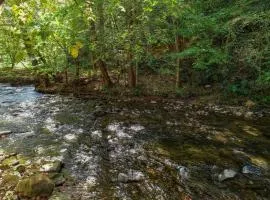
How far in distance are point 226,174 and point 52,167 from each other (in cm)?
401

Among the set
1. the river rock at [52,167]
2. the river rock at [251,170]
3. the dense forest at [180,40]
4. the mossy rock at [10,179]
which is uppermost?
the dense forest at [180,40]

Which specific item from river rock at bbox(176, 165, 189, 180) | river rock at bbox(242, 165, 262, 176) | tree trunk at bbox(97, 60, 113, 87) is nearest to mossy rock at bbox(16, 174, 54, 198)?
river rock at bbox(176, 165, 189, 180)

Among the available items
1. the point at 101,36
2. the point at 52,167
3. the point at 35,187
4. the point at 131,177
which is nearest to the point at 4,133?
the point at 52,167

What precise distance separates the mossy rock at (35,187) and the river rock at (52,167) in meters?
0.88

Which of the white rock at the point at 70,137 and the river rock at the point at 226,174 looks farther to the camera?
the white rock at the point at 70,137

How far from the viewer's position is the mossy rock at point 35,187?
6.36m

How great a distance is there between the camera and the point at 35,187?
6.41 metres

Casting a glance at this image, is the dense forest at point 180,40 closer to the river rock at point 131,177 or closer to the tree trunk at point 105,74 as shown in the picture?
the tree trunk at point 105,74

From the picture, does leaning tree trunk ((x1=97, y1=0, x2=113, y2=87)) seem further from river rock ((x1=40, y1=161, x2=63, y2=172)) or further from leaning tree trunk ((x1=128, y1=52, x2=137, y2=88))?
river rock ((x1=40, y1=161, x2=63, y2=172))

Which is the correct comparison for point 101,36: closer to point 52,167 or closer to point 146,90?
point 146,90

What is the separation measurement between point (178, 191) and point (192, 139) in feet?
10.7

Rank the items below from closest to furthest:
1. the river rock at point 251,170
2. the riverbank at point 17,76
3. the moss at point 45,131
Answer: the river rock at point 251,170 < the moss at point 45,131 < the riverbank at point 17,76

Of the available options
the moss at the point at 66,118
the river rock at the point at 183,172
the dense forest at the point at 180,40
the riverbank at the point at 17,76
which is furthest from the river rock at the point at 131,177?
the riverbank at the point at 17,76

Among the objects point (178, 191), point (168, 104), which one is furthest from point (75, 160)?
point (168, 104)
